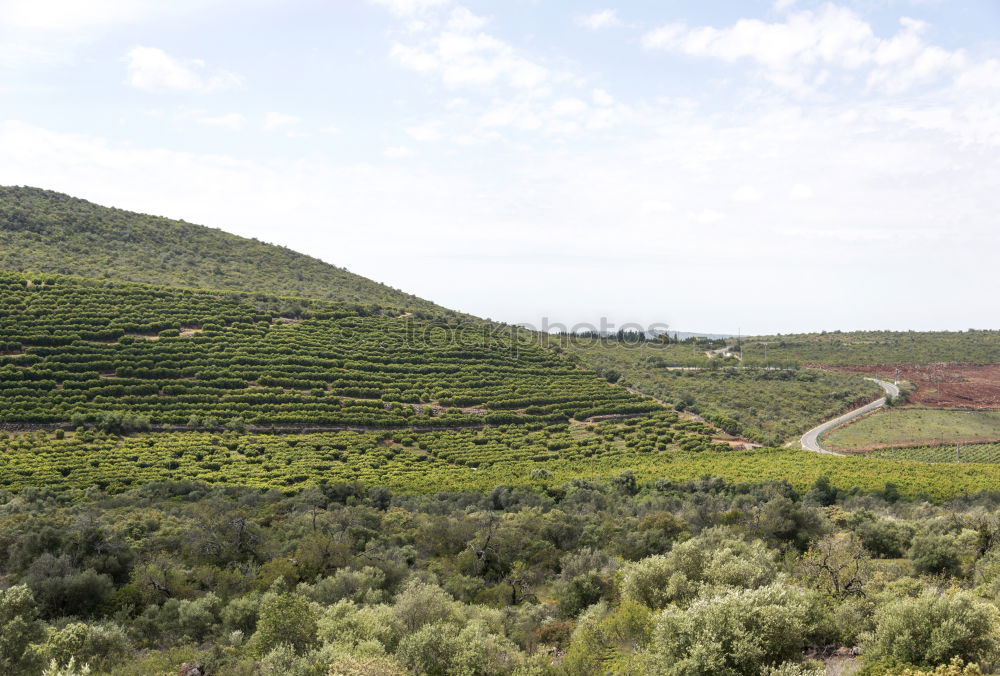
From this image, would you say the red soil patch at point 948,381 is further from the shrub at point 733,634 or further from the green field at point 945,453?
the shrub at point 733,634

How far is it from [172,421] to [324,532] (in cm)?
2599

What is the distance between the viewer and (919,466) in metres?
52.1

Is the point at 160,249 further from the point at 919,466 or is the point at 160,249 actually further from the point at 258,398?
the point at 919,466

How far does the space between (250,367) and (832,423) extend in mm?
74302

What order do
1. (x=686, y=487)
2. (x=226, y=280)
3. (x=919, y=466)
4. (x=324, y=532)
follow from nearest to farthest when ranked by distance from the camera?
(x=324, y=532) < (x=686, y=487) < (x=919, y=466) < (x=226, y=280)

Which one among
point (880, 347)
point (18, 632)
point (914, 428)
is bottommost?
point (914, 428)

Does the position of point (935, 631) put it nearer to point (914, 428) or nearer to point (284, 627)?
point (284, 627)

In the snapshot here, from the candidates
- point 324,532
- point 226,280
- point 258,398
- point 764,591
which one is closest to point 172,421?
point 258,398

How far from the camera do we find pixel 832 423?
79.4 metres

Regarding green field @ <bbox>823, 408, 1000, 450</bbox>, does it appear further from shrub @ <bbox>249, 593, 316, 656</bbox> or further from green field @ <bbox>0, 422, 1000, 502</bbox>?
shrub @ <bbox>249, 593, 316, 656</bbox>

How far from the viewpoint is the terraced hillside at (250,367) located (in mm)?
48344

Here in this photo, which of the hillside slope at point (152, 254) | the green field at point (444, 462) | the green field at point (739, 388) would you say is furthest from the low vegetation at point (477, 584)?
the hillside slope at point (152, 254)

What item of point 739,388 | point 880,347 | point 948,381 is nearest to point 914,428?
point 739,388

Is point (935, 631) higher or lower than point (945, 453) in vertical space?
higher
